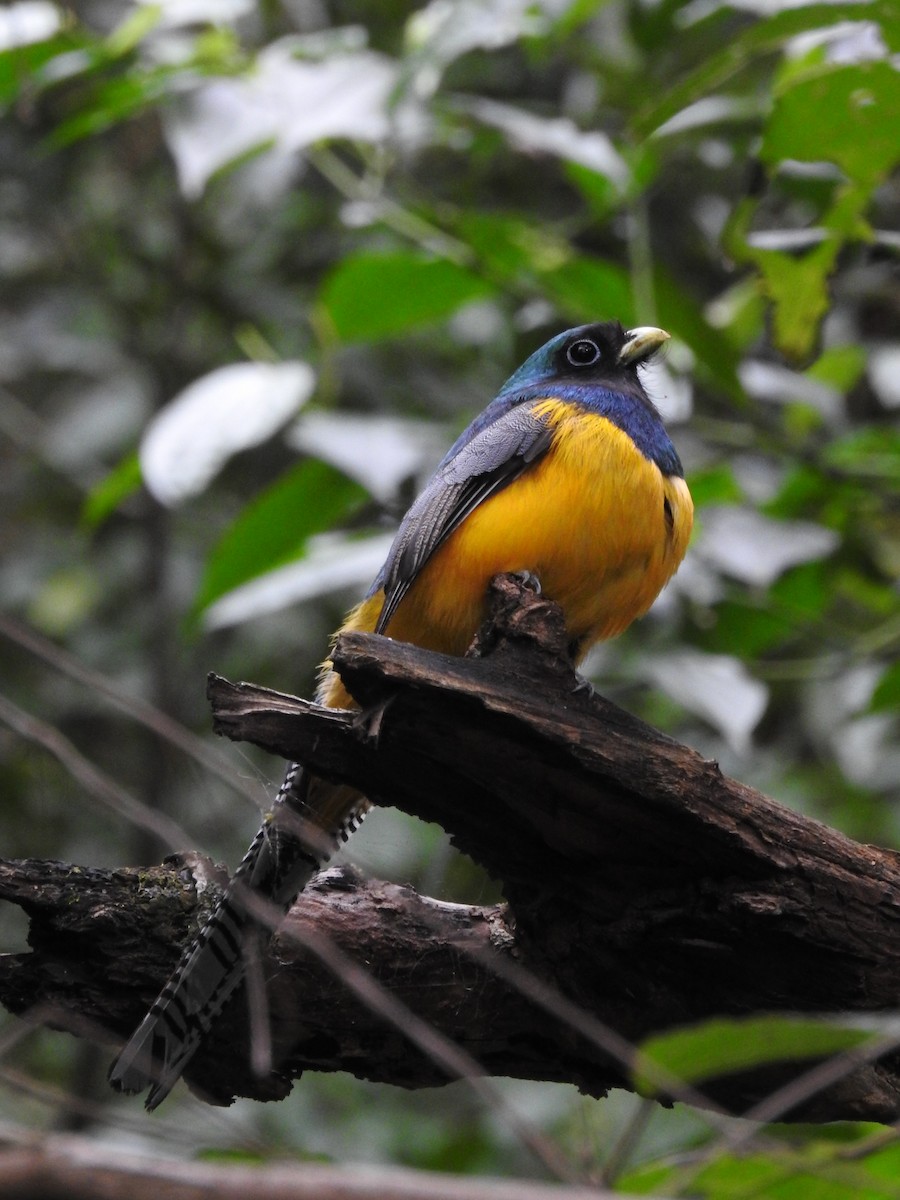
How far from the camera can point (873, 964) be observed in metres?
3.56

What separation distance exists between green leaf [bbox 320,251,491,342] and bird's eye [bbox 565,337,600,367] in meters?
0.68

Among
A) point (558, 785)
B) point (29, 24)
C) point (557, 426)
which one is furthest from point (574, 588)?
point (29, 24)

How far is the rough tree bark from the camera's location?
335cm

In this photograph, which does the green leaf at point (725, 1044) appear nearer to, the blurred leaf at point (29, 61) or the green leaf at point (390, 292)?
the green leaf at point (390, 292)

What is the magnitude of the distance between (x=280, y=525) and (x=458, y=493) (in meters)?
1.09

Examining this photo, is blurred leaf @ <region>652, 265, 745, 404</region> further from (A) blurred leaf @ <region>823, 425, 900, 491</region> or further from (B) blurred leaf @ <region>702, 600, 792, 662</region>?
(B) blurred leaf @ <region>702, 600, 792, 662</region>

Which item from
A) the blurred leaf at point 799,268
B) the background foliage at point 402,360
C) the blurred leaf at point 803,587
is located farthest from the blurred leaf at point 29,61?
the blurred leaf at point 803,587

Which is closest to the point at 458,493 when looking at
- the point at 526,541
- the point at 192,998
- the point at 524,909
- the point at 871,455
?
the point at 526,541

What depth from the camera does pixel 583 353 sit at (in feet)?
17.7

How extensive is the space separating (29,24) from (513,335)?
2.75 metres

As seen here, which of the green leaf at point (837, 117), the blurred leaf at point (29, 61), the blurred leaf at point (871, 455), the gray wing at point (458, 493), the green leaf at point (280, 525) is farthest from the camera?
the blurred leaf at point (871, 455)

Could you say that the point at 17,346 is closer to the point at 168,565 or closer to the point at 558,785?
the point at 168,565

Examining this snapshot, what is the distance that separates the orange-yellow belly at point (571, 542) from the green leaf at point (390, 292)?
1352mm

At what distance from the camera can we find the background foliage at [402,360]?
5016mm
